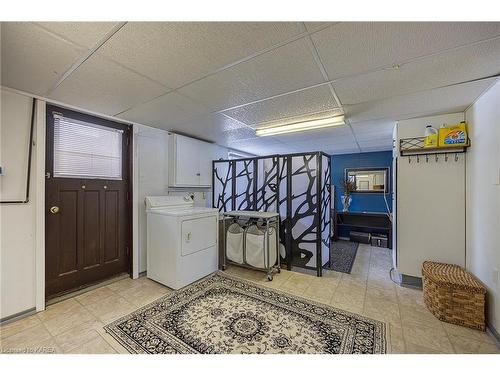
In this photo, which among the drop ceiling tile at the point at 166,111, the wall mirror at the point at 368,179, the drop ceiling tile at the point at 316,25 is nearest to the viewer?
the drop ceiling tile at the point at 316,25

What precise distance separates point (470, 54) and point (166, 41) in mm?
2010

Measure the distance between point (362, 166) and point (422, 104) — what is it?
3081 millimetres

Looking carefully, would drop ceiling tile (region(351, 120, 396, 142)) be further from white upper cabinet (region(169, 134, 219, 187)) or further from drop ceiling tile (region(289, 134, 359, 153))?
white upper cabinet (region(169, 134, 219, 187))

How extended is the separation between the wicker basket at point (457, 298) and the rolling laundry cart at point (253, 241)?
5.72ft

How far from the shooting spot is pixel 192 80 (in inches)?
68.3

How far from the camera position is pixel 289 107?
2340mm

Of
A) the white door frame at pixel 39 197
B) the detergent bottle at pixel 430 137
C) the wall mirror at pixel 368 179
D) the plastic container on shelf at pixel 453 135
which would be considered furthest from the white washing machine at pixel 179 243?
the wall mirror at pixel 368 179

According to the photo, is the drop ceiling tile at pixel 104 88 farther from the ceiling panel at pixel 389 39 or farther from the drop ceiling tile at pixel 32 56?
the ceiling panel at pixel 389 39

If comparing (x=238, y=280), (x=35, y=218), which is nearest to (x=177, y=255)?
(x=238, y=280)

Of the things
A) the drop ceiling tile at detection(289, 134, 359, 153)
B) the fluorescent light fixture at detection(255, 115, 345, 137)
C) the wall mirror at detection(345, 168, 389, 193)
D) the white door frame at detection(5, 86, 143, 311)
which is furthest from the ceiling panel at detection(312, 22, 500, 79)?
the wall mirror at detection(345, 168, 389, 193)

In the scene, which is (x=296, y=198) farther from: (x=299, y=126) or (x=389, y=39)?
(x=389, y=39)

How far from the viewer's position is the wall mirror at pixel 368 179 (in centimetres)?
483

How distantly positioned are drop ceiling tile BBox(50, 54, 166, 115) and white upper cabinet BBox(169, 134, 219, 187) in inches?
42.3

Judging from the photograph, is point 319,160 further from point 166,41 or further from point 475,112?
point 166,41
